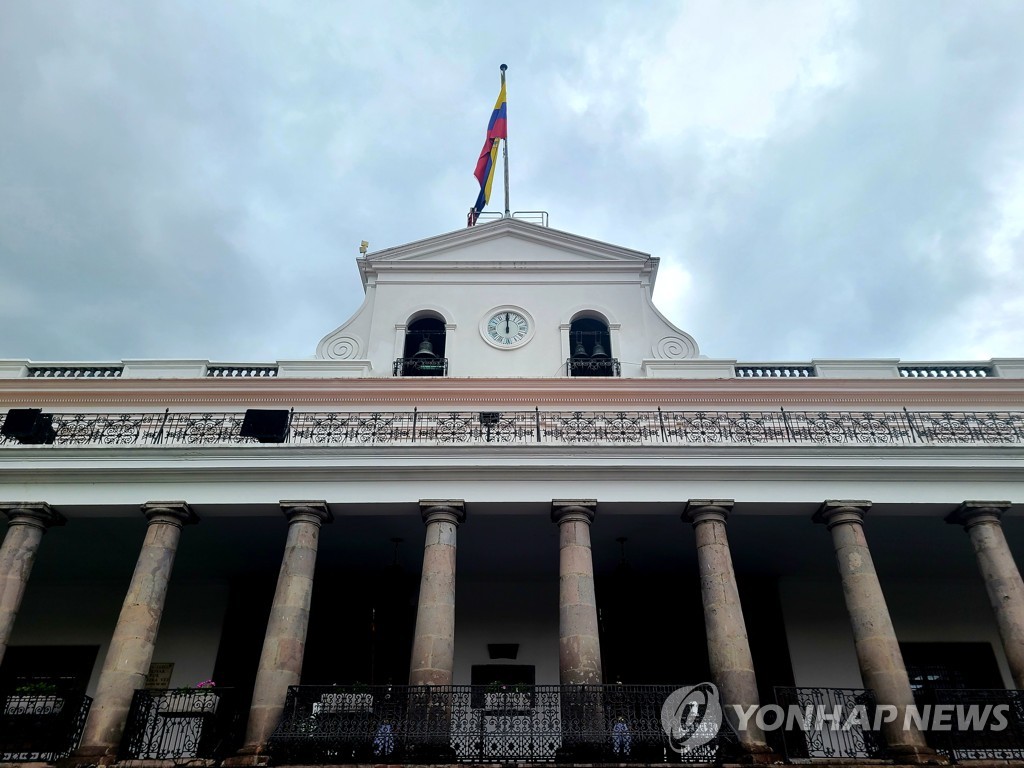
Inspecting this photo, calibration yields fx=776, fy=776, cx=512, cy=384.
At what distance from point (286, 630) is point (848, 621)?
12749mm

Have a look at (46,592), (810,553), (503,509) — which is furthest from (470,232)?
(46,592)

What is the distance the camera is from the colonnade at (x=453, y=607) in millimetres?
11938

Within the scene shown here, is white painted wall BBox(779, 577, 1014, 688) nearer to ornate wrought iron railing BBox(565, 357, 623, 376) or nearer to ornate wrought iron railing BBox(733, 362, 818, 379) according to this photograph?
ornate wrought iron railing BBox(733, 362, 818, 379)

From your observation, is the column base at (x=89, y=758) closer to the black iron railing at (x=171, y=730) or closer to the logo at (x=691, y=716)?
the black iron railing at (x=171, y=730)

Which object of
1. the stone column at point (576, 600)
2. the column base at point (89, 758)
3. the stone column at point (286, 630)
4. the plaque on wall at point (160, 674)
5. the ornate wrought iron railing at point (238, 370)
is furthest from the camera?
the ornate wrought iron railing at point (238, 370)

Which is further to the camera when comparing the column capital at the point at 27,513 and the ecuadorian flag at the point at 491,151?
the ecuadorian flag at the point at 491,151

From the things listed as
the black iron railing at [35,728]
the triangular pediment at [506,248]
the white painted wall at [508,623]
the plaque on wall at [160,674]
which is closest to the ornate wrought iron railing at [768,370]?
the triangular pediment at [506,248]

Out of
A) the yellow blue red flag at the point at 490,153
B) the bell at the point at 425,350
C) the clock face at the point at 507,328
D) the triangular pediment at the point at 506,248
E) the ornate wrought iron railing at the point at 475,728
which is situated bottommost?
the ornate wrought iron railing at the point at 475,728

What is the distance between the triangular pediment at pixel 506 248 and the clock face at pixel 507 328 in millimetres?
1952

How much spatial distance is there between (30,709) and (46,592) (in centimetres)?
606

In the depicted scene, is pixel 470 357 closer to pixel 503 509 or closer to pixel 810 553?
pixel 503 509

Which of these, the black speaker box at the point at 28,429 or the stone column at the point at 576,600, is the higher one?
the black speaker box at the point at 28,429

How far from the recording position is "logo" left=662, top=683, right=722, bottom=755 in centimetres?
1141

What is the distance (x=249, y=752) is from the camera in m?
11.4
